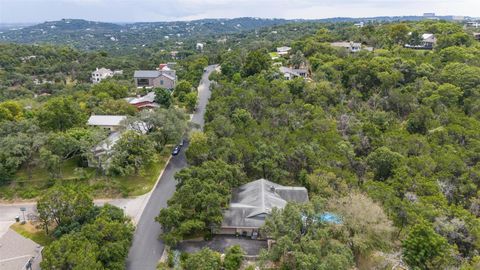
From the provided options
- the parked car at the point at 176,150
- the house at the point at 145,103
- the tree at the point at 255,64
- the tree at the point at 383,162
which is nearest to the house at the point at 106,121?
the house at the point at 145,103

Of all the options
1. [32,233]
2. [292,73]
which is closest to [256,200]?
[32,233]

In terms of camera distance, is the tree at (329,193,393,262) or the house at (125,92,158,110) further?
the house at (125,92,158,110)

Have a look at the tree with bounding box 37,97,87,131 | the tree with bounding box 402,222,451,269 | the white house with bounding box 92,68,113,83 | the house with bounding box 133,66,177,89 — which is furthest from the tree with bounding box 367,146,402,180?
the white house with bounding box 92,68,113,83

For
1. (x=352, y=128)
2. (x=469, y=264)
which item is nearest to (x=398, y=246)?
(x=469, y=264)

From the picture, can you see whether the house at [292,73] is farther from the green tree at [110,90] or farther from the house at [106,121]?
the house at [106,121]

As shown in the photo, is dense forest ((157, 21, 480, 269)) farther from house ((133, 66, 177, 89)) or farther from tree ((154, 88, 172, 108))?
house ((133, 66, 177, 89))

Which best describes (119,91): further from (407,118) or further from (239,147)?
(407,118)

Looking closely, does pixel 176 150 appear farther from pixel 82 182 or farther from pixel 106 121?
pixel 82 182
